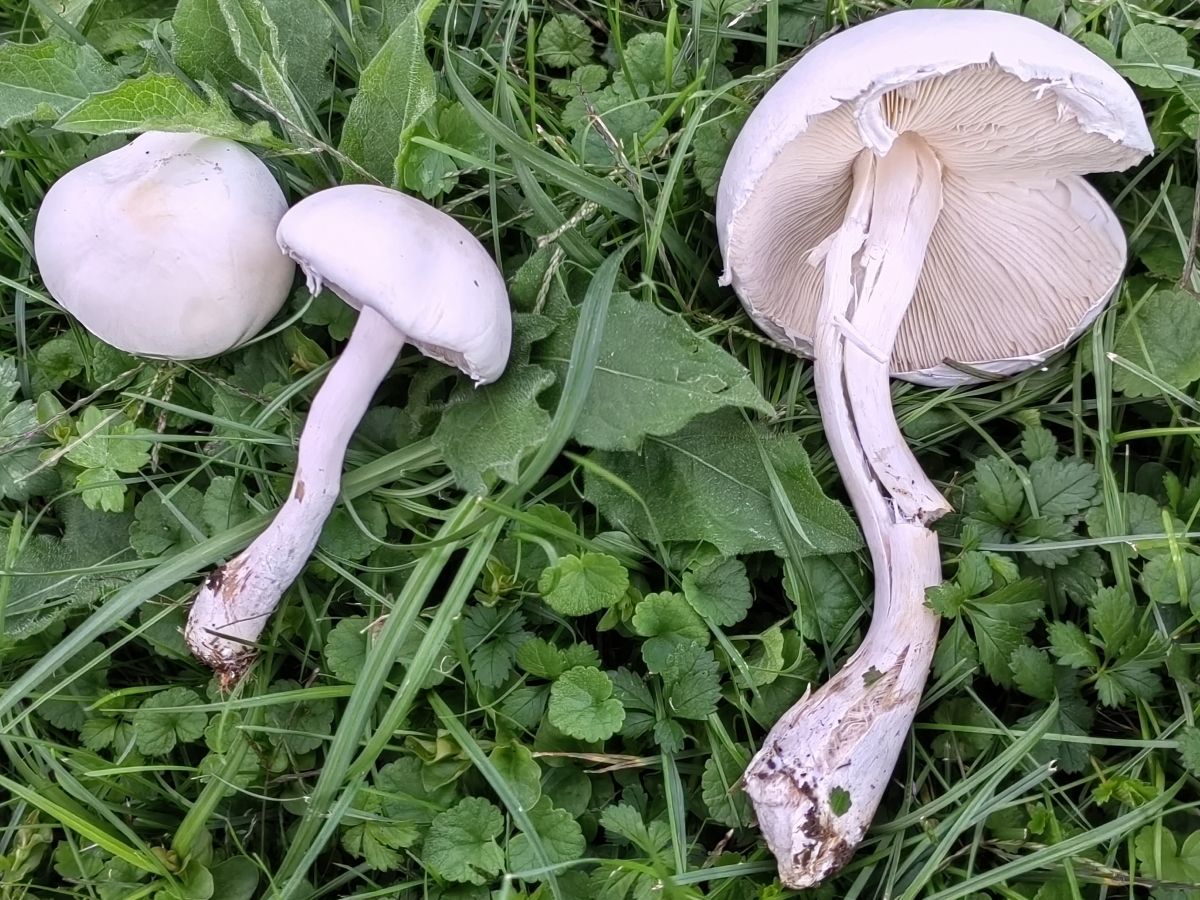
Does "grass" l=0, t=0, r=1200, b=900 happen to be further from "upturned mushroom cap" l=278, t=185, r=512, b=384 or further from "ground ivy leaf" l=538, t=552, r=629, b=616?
"upturned mushroom cap" l=278, t=185, r=512, b=384

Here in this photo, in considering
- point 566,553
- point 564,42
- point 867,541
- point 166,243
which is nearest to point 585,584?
point 566,553

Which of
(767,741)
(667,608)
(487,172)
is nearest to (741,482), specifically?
(667,608)

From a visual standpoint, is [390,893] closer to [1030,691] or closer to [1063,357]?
[1030,691]

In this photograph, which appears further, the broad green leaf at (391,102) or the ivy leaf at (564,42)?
the ivy leaf at (564,42)

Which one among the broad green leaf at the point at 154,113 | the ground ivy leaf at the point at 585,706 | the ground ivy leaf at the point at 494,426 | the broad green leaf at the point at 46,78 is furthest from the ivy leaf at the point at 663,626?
the broad green leaf at the point at 46,78

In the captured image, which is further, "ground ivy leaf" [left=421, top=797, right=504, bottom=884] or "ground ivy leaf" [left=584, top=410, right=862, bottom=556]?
"ground ivy leaf" [left=584, top=410, right=862, bottom=556]

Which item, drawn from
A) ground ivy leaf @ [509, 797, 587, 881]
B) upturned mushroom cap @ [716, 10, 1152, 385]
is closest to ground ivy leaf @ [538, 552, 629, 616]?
ground ivy leaf @ [509, 797, 587, 881]

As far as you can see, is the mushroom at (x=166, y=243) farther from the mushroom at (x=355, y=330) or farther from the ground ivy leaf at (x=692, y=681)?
the ground ivy leaf at (x=692, y=681)

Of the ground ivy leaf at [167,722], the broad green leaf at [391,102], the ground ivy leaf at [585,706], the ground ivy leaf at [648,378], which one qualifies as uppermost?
the broad green leaf at [391,102]
